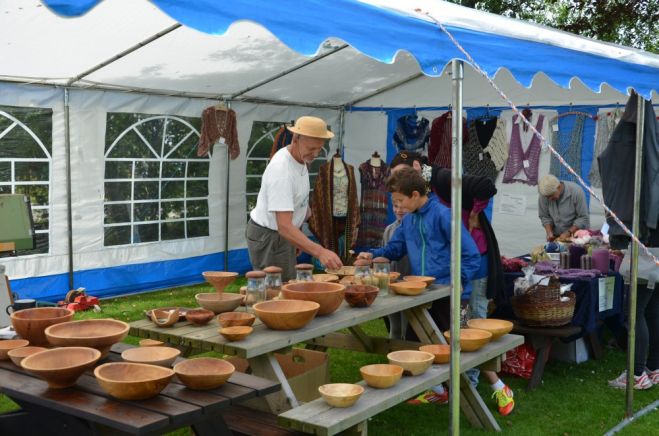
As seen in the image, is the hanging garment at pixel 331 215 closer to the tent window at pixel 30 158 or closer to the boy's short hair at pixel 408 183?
the tent window at pixel 30 158

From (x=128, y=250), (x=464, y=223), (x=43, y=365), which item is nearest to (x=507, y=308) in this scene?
(x=464, y=223)

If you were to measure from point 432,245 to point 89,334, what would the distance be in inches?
80.6

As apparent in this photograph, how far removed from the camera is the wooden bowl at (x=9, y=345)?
8.95 feet

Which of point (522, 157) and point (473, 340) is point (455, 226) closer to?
point (473, 340)

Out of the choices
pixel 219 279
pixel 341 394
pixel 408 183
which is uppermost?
pixel 408 183

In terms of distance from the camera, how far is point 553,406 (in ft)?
15.1

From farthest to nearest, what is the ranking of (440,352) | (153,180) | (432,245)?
(153,180) → (432,245) → (440,352)

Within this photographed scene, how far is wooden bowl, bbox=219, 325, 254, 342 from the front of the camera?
2.94 meters

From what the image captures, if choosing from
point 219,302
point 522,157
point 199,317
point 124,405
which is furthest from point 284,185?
point 522,157

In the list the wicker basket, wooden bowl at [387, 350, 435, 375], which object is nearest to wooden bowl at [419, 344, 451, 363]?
wooden bowl at [387, 350, 435, 375]

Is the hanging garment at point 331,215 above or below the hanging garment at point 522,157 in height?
below

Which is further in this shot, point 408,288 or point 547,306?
point 547,306

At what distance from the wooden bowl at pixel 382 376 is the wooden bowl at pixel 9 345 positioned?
133cm

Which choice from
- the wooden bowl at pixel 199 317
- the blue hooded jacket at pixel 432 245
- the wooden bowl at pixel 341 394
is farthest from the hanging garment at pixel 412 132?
the wooden bowl at pixel 341 394
